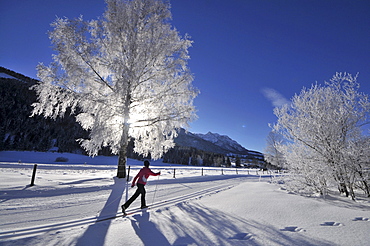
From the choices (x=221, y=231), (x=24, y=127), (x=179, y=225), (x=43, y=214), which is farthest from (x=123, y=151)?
(x=24, y=127)

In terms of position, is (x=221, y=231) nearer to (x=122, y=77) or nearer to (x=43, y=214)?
(x=43, y=214)

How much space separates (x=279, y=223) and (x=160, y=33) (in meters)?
10.4

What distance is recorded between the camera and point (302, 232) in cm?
283

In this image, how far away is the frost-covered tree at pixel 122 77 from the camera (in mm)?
8250

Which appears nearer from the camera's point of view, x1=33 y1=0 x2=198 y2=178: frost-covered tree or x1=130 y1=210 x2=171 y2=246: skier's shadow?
x1=130 y1=210 x2=171 y2=246: skier's shadow

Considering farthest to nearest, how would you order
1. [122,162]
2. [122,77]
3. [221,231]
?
[122,162]
[122,77]
[221,231]

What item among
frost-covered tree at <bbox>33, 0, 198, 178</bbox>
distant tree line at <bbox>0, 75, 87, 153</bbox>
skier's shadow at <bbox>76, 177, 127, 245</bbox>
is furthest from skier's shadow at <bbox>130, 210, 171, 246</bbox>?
distant tree line at <bbox>0, 75, 87, 153</bbox>

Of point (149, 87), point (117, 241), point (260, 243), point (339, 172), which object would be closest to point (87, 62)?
point (149, 87)

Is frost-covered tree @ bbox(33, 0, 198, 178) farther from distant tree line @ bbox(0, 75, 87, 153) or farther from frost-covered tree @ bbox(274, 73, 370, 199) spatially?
distant tree line @ bbox(0, 75, 87, 153)

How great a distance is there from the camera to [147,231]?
122 inches

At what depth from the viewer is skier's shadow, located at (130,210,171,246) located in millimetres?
2678

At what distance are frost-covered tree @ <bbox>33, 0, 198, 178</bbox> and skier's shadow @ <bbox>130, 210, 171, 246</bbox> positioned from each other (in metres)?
5.63

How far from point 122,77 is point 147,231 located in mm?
6698

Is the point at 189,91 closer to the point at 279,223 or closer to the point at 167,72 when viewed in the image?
the point at 167,72
